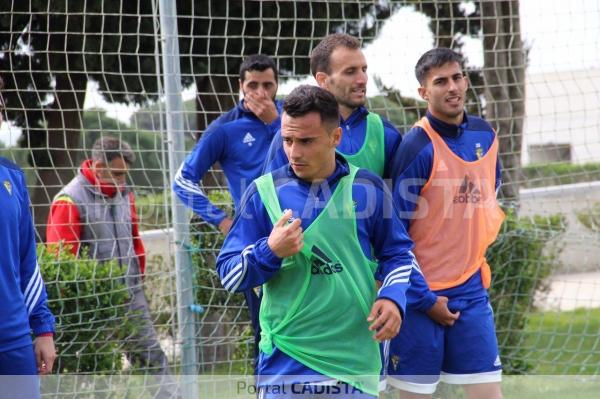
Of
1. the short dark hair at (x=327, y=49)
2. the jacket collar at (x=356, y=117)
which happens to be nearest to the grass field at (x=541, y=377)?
the jacket collar at (x=356, y=117)

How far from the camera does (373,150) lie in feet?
16.6

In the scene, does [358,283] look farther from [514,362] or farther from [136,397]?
[514,362]

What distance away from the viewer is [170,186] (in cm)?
676

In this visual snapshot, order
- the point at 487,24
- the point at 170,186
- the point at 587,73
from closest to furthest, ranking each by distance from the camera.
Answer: the point at 170,186, the point at 587,73, the point at 487,24

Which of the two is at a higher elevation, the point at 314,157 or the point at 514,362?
the point at 314,157

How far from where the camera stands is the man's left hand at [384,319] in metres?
3.78

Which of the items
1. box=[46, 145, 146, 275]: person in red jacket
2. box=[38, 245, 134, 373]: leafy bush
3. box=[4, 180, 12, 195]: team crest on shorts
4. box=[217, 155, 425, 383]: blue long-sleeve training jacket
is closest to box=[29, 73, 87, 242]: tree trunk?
box=[46, 145, 146, 275]: person in red jacket

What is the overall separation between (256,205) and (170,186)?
2909mm

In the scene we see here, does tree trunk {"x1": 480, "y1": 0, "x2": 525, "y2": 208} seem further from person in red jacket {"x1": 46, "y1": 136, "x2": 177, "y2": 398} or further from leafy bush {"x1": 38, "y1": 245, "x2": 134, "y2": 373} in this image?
leafy bush {"x1": 38, "y1": 245, "x2": 134, "y2": 373}

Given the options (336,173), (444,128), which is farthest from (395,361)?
(336,173)

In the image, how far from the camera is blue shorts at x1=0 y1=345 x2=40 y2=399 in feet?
13.2

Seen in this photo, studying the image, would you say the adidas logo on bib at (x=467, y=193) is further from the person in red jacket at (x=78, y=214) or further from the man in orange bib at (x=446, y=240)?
the person in red jacket at (x=78, y=214)

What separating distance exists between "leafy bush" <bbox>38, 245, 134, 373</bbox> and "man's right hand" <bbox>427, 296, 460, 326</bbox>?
2508mm

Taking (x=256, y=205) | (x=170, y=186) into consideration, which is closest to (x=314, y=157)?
(x=256, y=205)
